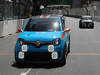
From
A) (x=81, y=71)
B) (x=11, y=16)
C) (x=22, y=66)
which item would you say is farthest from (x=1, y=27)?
(x=81, y=71)

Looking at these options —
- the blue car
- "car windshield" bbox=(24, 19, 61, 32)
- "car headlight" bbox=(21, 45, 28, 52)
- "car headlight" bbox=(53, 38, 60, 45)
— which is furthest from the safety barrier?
"car headlight" bbox=(53, 38, 60, 45)

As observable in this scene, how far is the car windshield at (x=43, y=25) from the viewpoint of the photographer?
11.9m

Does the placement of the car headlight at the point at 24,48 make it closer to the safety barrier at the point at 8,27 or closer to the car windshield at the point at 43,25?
the car windshield at the point at 43,25

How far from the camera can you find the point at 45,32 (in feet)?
37.5

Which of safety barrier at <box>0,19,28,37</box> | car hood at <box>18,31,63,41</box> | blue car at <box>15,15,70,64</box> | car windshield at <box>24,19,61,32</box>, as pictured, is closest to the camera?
blue car at <box>15,15,70,64</box>

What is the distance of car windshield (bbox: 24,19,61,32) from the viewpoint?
39.2 ft

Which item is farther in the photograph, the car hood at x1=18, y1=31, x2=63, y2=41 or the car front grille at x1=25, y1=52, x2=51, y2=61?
the car hood at x1=18, y1=31, x2=63, y2=41

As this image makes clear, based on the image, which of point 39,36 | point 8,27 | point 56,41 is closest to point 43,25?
point 39,36

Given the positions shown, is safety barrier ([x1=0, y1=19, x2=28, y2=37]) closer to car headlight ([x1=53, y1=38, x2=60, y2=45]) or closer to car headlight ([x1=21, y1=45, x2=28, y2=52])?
car headlight ([x1=21, y1=45, x2=28, y2=52])

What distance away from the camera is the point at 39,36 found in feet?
35.5

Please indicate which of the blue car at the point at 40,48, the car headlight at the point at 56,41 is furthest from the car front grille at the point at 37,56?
the car headlight at the point at 56,41

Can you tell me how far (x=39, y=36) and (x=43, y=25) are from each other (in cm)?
134

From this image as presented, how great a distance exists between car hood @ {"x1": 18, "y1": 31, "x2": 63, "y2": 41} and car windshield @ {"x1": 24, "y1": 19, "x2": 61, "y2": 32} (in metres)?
0.68

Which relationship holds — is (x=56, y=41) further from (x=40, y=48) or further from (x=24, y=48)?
(x=24, y=48)
